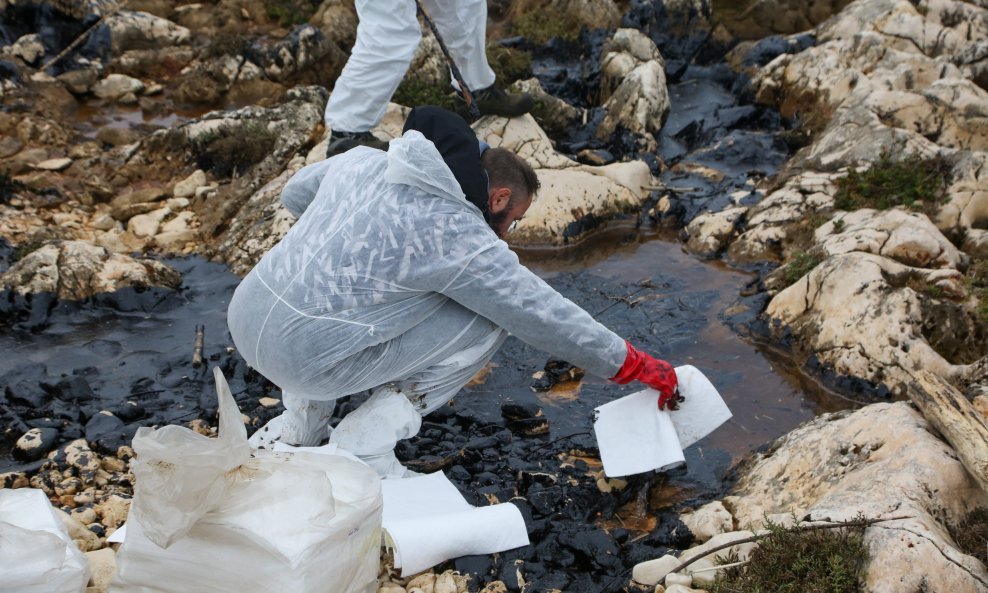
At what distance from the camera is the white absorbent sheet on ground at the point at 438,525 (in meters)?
2.77

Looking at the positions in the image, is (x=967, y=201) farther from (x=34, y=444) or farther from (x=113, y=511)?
(x=34, y=444)

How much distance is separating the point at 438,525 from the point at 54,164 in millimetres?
5574

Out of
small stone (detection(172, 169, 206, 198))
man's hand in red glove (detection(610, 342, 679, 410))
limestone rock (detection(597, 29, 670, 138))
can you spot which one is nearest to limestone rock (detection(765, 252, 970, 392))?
man's hand in red glove (detection(610, 342, 679, 410))

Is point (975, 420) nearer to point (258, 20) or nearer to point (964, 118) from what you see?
point (964, 118)

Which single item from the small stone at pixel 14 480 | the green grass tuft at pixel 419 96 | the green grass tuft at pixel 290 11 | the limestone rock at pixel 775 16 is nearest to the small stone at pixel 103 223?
the green grass tuft at pixel 419 96

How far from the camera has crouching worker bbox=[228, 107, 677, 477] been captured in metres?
2.89

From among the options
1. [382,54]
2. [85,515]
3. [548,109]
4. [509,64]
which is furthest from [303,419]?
[509,64]

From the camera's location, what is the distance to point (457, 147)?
2.93 meters

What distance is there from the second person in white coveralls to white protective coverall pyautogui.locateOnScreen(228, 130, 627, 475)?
222cm

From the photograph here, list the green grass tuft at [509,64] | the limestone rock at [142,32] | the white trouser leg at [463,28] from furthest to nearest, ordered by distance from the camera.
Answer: the limestone rock at [142,32] < the green grass tuft at [509,64] < the white trouser leg at [463,28]

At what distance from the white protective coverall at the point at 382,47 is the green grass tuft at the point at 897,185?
9.76 ft

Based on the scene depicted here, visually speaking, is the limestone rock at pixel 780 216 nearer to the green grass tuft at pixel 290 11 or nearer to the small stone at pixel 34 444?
the small stone at pixel 34 444

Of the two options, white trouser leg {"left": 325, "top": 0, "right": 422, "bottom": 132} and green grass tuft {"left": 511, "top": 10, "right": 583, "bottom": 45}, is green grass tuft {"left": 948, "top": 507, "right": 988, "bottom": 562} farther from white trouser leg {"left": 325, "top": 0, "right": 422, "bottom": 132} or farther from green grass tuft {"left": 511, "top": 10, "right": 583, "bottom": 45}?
green grass tuft {"left": 511, "top": 10, "right": 583, "bottom": 45}

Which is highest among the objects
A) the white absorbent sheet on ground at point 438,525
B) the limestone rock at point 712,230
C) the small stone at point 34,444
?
the white absorbent sheet on ground at point 438,525
